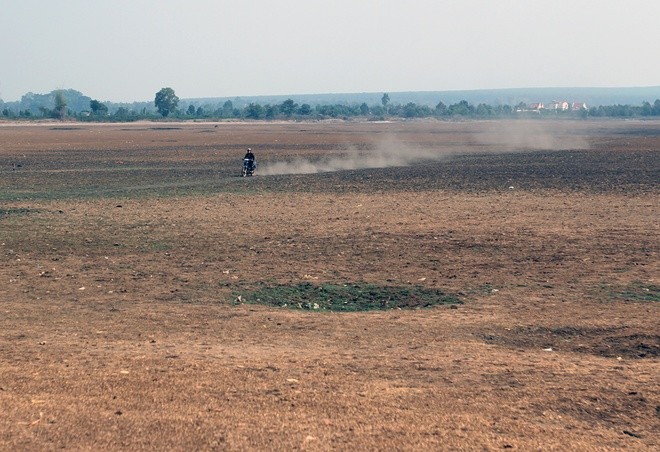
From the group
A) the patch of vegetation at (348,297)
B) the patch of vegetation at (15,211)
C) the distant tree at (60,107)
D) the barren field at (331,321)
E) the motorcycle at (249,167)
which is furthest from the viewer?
the distant tree at (60,107)

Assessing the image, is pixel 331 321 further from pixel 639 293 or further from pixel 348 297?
pixel 639 293

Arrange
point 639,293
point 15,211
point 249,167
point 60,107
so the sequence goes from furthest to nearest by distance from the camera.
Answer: point 60,107 < point 249,167 < point 15,211 < point 639,293

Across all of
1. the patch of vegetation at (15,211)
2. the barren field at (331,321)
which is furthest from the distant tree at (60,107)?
the patch of vegetation at (15,211)

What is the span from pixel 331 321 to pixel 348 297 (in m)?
1.96

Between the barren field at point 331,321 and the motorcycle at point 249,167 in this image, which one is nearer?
the barren field at point 331,321

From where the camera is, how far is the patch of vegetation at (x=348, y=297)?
49.8 ft

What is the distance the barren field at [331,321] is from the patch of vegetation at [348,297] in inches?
2.7

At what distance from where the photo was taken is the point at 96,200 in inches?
1227

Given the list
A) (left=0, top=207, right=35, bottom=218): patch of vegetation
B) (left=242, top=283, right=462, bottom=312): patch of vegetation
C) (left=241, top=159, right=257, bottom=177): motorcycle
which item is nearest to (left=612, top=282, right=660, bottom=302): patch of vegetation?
(left=242, top=283, right=462, bottom=312): patch of vegetation

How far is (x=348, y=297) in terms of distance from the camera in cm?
1584

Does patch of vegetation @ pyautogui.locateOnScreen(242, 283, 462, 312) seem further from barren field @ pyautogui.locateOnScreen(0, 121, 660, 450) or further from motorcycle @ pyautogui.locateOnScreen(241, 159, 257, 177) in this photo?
motorcycle @ pyautogui.locateOnScreen(241, 159, 257, 177)

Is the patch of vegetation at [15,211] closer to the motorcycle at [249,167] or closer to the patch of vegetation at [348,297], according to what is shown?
the motorcycle at [249,167]

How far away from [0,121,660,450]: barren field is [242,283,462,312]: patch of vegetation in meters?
0.07

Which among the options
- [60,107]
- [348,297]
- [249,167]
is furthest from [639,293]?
[60,107]
